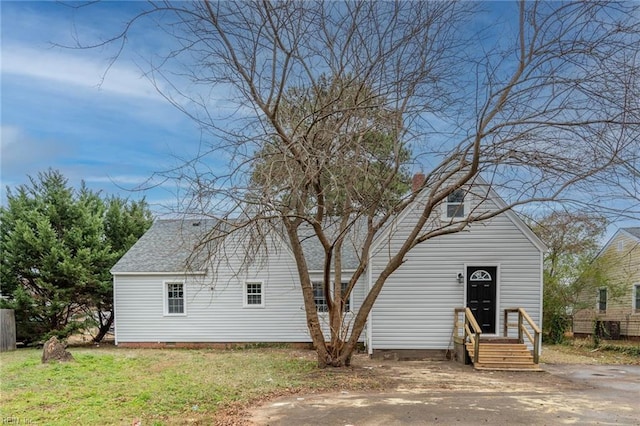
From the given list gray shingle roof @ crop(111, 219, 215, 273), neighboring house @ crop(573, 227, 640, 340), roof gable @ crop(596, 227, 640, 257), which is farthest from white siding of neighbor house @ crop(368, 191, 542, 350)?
roof gable @ crop(596, 227, 640, 257)

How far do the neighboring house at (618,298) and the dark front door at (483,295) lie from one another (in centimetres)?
811

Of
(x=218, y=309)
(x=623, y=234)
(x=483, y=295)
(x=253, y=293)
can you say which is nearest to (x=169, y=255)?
(x=218, y=309)

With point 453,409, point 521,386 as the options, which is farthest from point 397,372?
point 453,409

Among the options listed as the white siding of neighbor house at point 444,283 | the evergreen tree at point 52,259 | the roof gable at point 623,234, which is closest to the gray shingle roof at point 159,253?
the evergreen tree at point 52,259

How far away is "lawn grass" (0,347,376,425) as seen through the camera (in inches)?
238

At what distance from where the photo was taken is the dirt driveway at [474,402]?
6043 mm

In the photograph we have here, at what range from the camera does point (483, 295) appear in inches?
468

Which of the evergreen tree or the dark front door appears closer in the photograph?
the dark front door

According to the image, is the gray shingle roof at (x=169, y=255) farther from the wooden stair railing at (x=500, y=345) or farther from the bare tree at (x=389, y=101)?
the bare tree at (x=389, y=101)

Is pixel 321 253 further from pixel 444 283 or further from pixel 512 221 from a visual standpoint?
pixel 512 221

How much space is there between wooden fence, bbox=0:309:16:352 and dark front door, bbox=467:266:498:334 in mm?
15184

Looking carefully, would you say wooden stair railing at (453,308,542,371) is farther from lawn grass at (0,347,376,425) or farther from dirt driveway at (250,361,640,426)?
lawn grass at (0,347,376,425)

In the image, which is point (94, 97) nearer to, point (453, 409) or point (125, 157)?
point (125, 157)

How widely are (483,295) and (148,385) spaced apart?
29.4 feet
